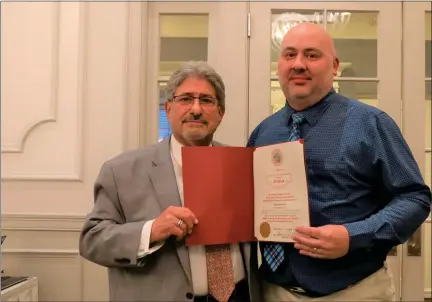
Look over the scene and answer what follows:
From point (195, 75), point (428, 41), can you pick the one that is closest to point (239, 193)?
point (195, 75)

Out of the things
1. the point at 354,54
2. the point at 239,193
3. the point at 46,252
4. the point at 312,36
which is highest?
the point at 354,54

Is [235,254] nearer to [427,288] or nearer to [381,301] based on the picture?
[381,301]

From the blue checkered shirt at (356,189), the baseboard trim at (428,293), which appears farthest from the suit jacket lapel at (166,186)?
the baseboard trim at (428,293)

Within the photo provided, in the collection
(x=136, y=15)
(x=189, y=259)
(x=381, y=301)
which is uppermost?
(x=136, y=15)

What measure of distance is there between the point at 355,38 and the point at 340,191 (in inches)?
49.5

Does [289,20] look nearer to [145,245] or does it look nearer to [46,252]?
[145,245]

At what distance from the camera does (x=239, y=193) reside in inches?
51.5

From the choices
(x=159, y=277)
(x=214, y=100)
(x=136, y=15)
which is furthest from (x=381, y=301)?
(x=136, y=15)

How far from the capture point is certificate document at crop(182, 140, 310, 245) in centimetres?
121

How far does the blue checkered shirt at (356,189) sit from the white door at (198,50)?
34.6 inches

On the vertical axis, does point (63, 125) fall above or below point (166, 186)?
above

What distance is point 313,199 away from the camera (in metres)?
1.27

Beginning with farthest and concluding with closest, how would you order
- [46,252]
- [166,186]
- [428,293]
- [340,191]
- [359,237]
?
[428,293], [46,252], [166,186], [340,191], [359,237]

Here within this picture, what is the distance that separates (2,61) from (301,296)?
1.89 meters
